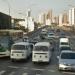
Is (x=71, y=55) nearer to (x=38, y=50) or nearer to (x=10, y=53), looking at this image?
(x=38, y=50)

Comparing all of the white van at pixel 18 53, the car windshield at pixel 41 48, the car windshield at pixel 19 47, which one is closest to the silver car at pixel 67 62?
the car windshield at pixel 41 48

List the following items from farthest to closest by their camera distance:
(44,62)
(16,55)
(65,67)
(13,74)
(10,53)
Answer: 1. (10,53)
2. (16,55)
3. (44,62)
4. (65,67)
5. (13,74)

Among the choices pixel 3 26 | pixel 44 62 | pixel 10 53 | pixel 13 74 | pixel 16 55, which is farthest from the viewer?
pixel 3 26

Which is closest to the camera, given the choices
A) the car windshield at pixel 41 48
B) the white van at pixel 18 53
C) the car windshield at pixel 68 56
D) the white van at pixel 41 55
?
the car windshield at pixel 68 56

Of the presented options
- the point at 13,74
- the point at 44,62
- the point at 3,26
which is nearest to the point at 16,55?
the point at 44,62

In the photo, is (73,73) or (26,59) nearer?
(73,73)

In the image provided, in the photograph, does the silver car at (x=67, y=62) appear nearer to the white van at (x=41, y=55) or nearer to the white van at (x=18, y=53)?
the white van at (x=41, y=55)

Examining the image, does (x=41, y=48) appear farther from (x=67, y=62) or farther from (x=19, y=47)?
(x=67, y=62)

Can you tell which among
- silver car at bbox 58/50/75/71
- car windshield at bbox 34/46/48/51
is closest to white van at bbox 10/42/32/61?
car windshield at bbox 34/46/48/51

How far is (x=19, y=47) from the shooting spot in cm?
3256

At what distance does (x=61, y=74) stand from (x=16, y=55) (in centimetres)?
1046

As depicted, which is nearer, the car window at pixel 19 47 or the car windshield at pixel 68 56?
the car windshield at pixel 68 56

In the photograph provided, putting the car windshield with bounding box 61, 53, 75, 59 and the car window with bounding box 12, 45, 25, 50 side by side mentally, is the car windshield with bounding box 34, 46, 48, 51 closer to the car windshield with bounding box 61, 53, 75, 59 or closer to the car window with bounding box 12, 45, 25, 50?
the car window with bounding box 12, 45, 25, 50

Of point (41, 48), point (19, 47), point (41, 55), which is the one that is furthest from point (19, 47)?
point (41, 55)
